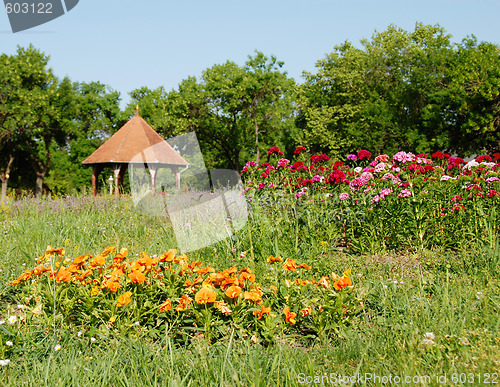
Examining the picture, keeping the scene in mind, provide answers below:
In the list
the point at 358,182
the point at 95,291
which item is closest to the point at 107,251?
the point at 95,291

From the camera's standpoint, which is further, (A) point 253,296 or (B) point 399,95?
(B) point 399,95

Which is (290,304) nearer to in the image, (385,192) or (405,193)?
(385,192)

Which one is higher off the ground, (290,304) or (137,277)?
(137,277)

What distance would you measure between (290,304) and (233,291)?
445 millimetres

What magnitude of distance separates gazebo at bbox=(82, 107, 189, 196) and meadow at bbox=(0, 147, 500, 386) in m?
16.3

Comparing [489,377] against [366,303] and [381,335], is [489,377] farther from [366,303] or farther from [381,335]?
[366,303]

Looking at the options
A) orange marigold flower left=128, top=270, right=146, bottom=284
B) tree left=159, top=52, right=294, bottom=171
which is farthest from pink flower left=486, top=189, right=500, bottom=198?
tree left=159, top=52, right=294, bottom=171

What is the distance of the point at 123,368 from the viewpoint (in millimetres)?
2092

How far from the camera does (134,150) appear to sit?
21.0m

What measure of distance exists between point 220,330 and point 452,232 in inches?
131

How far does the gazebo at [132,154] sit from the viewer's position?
20.5 metres

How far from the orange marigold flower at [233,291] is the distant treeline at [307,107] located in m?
24.6

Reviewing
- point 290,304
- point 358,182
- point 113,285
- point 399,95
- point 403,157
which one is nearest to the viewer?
point 113,285

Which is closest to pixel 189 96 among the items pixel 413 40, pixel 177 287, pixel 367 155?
pixel 413 40
